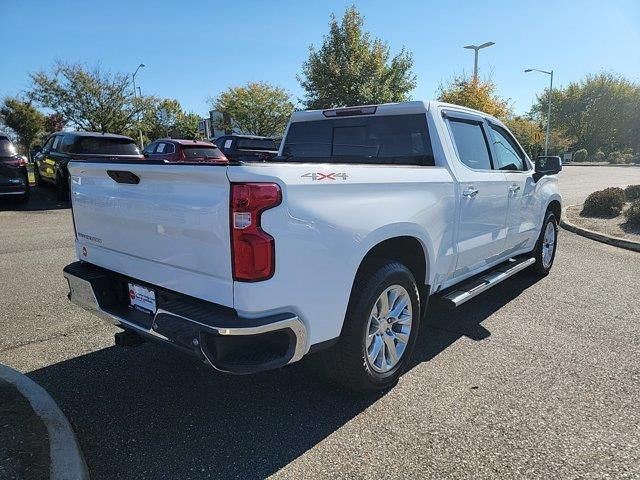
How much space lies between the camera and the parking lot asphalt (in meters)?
2.57

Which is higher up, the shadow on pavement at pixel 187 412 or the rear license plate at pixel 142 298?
the rear license plate at pixel 142 298

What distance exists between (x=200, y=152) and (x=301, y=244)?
11.2 meters

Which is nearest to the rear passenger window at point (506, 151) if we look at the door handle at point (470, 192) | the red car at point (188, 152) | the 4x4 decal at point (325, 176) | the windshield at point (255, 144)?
the door handle at point (470, 192)

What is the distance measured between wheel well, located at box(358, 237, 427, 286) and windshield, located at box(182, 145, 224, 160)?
1033 cm

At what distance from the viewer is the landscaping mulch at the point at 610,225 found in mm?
9073

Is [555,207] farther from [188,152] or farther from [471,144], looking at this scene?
[188,152]

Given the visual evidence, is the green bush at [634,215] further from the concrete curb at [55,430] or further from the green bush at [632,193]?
the concrete curb at [55,430]

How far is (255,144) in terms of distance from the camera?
17.0 metres

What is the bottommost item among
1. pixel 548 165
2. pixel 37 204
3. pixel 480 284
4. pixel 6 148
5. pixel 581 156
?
pixel 37 204

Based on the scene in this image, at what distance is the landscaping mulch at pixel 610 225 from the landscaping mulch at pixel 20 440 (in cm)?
931

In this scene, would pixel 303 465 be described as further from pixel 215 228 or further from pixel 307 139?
pixel 307 139

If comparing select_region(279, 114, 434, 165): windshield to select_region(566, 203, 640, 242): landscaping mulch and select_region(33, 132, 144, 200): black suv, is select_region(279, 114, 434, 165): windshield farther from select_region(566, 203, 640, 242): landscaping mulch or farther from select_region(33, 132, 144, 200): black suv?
select_region(33, 132, 144, 200): black suv

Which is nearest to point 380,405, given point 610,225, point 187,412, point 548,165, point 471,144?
point 187,412

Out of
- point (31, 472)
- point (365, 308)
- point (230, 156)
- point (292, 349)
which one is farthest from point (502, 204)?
point (230, 156)
